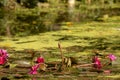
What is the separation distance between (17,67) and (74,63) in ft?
1.69

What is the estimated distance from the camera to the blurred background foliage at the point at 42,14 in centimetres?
775

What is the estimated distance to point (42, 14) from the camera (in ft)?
36.5

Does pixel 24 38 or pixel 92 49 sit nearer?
pixel 92 49

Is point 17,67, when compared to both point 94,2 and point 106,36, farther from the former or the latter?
point 94,2

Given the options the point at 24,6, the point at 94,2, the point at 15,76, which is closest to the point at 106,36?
the point at 15,76

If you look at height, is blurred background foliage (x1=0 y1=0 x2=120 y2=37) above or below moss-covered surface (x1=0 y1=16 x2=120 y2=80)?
below

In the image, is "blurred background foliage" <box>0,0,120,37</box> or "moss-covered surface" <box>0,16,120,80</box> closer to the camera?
"moss-covered surface" <box>0,16,120,80</box>

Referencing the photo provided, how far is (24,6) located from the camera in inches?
538

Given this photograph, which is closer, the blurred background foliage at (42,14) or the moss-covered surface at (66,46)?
the moss-covered surface at (66,46)

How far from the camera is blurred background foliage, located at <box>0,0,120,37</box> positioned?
775 centimetres

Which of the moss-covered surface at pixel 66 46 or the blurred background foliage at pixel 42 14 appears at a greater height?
the moss-covered surface at pixel 66 46

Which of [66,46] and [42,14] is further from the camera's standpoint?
[42,14]

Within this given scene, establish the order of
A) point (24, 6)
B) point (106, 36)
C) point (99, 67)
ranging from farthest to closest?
point (24, 6), point (106, 36), point (99, 67)

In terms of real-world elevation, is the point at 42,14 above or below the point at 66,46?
below
